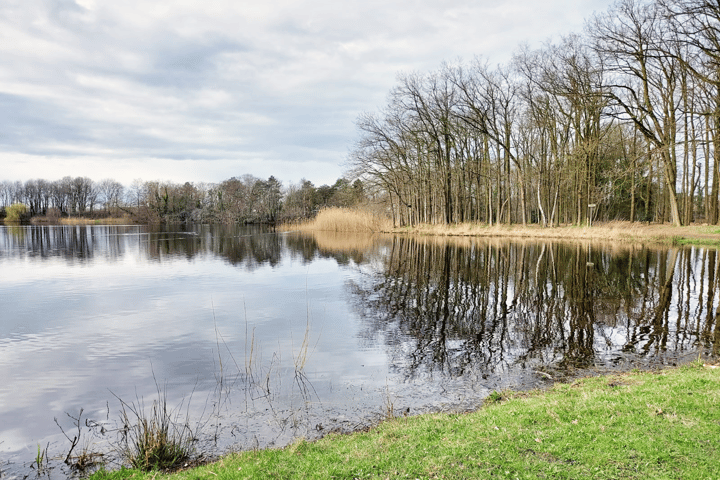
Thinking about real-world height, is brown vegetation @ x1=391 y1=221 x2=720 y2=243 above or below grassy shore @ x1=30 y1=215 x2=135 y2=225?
below

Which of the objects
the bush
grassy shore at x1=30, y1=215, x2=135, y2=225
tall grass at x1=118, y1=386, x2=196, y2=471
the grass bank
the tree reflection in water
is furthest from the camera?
the bush

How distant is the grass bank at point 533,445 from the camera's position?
3678 millimetres

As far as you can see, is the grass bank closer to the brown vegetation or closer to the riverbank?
the riverbank

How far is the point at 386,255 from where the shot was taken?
2492cm

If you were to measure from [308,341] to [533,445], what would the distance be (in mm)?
5539

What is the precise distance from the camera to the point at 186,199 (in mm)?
95062

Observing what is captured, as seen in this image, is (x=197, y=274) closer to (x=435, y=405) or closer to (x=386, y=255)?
(x=386, y=255)

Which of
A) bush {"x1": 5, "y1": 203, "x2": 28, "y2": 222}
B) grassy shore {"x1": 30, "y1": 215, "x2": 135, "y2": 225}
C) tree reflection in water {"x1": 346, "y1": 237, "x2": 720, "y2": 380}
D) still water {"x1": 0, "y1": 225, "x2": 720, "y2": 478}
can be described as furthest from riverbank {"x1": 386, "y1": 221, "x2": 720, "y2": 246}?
bush {"x1": 5, "y1": 203, "x2": 28, "y2": 222}

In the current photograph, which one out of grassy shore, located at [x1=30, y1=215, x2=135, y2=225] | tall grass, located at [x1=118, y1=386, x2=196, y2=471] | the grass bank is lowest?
tall grass, located at [x1=118, y1=386, x2=196, y2=471]

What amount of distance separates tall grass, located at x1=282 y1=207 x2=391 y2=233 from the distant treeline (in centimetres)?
701

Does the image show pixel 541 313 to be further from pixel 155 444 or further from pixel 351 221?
pixel 351 221

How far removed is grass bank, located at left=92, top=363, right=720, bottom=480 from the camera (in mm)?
3678

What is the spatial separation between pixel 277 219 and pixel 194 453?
71935 mm

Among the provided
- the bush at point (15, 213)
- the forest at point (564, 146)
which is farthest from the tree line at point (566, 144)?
the bush at point (15, 213)
